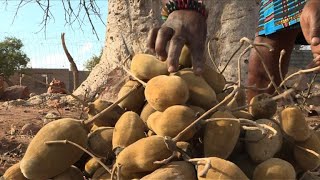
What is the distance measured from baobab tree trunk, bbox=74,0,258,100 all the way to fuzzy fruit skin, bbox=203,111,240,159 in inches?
153

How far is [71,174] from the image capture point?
1209 millimetres

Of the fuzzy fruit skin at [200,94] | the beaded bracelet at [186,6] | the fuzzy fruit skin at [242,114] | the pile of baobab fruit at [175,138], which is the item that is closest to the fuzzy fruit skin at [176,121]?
the pile of baobab fruit at [175,138]

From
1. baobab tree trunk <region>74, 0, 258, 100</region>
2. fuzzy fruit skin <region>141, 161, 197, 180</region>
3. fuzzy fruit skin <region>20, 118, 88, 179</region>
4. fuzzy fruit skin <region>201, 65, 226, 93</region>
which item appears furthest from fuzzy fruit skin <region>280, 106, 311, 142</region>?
baobab tree trunk <region>74, 0, 258, 100</region>

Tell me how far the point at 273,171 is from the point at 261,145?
0.09 m

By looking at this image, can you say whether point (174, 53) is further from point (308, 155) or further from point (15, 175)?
point (15, 175)

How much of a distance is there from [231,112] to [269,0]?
56.2 inches

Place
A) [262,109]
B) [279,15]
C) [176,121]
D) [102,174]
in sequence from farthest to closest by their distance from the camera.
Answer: [279,15] → [262,109] → [102,174] → [176,121]

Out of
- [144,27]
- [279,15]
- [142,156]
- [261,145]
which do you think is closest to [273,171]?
[261,145]

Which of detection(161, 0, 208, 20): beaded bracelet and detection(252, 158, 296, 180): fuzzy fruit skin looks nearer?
detection(252, 158, 296, 180): fuzzy fruit skin

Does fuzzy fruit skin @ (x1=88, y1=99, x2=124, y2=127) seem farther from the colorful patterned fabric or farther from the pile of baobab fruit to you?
the colorful patterned fabric

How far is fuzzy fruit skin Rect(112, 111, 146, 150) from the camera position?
117 centimetres

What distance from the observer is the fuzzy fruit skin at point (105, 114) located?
1.33m

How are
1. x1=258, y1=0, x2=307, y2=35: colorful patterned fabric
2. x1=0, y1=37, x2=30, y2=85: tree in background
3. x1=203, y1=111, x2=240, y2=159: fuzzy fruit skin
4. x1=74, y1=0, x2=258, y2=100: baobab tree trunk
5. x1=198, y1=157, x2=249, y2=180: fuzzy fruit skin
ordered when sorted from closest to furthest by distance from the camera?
x1=198, y1=157, x2=249, y2=180: fuzzy fruit skin, x1=203, y1=111, x2=240, y2=159: fuzzy fruit skin, x1=258, y1=0, x2=307, y2=35: colorful patterned fabric, x1=74, y1=0, x2=258, y2=100: baobab tree trunk, x1=0, y1=37, x2=30, y2=85: tree in background

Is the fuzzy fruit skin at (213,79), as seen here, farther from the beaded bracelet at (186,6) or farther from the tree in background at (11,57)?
the tree in background at (11,57)
